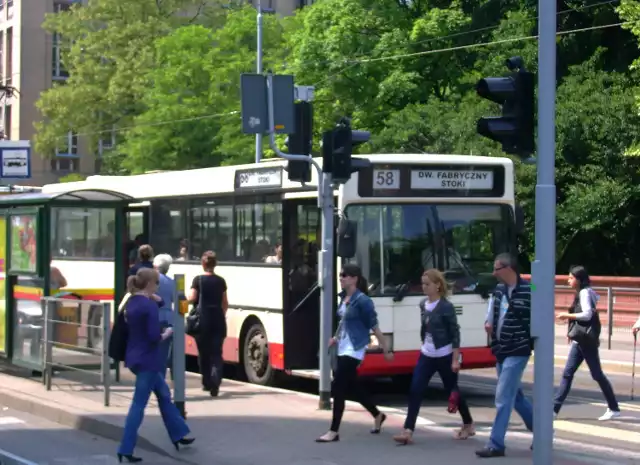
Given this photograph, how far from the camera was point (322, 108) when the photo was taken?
130 feet

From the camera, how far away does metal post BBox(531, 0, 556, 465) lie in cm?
868

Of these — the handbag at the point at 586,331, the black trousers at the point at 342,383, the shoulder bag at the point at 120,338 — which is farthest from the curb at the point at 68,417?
the handbag at the point at 586,331

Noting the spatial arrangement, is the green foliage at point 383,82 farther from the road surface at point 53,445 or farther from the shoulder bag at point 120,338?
the shoulder bag at point 120,338

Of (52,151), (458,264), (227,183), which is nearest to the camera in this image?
(458,264)

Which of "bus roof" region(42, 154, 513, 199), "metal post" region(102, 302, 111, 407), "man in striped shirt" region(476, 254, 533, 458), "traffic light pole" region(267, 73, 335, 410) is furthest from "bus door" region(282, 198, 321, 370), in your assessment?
"man in striped shirt" region(476, 254, 533, 458)

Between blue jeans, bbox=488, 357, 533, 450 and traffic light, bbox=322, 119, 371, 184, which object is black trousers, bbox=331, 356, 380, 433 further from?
traffic light, bbox=322, 119, 371, 184

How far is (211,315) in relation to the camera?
1405 centimetres

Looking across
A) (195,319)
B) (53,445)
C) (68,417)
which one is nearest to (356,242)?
(195,319)

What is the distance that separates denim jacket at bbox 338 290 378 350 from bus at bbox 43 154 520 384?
218 cm

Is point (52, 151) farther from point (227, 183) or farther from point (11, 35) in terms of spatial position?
point (227, 183)

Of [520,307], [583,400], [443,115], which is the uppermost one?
[443,115]

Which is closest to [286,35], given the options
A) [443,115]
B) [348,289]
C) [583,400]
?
[443,115]

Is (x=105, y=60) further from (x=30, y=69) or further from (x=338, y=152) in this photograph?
(x=338, y=152)

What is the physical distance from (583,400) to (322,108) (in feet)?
84.4
